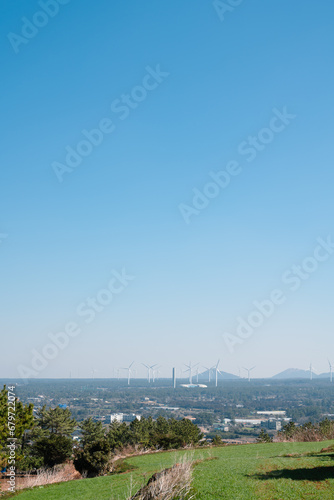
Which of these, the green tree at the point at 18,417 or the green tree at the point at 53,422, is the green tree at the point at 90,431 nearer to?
the green tree at the point at 53,422

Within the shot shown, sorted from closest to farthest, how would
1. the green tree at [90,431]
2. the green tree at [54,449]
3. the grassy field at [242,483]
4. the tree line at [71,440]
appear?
the grassy field at [242,483]
the tree line at [71,440]
the green tree at [54,449]
the green tree at [90,431]

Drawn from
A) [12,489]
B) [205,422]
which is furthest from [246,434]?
[12,489]

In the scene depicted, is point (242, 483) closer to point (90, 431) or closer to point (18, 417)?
point (18, 417)

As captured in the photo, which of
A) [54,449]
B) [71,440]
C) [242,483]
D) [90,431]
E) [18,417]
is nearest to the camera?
[242,483]

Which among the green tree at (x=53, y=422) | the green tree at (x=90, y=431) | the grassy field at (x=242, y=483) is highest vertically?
the grassy field at (x=242, y=483)

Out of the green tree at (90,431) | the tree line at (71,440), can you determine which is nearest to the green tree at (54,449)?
the tree line at (71,440)

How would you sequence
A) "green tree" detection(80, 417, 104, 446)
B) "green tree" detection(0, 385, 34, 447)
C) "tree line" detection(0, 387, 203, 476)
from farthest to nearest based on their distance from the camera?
1. "green tree" detection(80, 417, 104, 446)
2. "tree line" detection(0, 387, 203, 476)
3. "green tree" detection(0, 385, 34, 447)

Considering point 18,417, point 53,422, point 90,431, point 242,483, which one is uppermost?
point 18,417

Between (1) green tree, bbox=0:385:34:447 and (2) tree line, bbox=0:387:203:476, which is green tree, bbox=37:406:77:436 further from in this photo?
(1) green tree, bbox=0:385:34:447

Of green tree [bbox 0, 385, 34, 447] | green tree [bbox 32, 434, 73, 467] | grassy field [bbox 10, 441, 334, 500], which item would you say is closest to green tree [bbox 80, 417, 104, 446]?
green tree [bbox 32, 434, 73, 467]

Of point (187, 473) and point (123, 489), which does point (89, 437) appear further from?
point (187, 473)

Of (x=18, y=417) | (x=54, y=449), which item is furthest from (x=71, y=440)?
(x=18, y=417)
